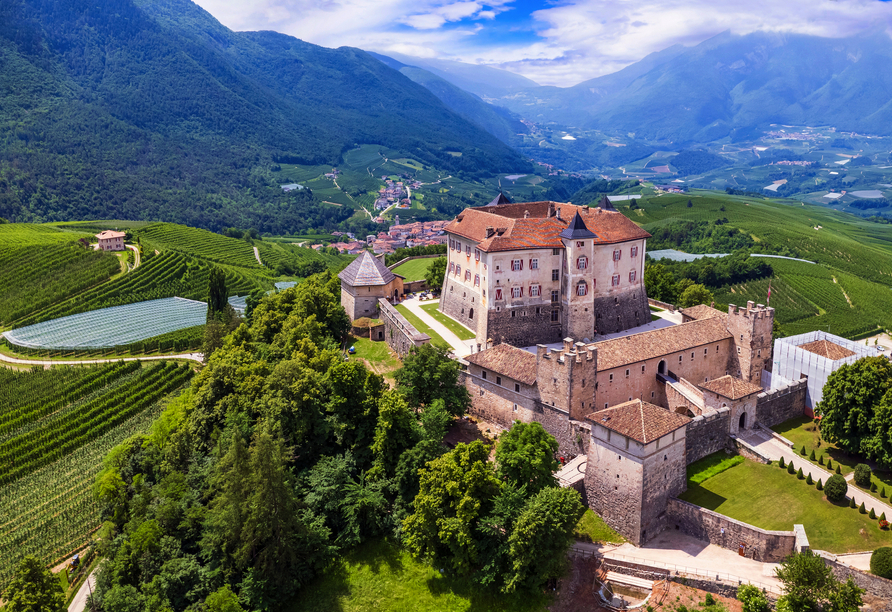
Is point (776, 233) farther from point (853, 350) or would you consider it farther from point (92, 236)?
point (92, 236)

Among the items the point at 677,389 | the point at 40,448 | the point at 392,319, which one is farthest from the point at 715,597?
the point at 40,448

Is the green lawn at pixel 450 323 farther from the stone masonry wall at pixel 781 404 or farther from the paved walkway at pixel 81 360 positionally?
the paved walkway at pixel 81 360

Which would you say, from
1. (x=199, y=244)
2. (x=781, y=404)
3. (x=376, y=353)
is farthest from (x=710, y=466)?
(x=199, y=244)

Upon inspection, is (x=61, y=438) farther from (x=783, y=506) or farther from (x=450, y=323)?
(x=783, y=506)

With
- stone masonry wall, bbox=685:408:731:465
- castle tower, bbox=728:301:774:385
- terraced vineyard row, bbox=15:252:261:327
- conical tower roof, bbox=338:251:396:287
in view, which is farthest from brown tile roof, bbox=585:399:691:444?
terraced vineyard row, bbox=15:252:261:327

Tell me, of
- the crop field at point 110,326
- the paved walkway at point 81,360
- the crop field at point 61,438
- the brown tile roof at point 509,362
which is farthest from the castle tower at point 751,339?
the crop field at point 110,326

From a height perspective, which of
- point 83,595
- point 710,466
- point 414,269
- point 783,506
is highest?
point 414,269
